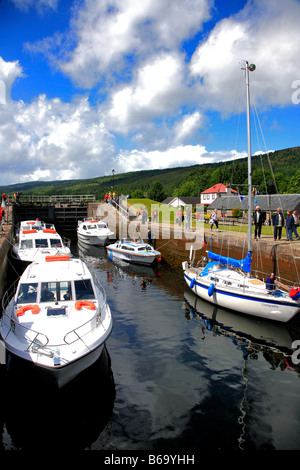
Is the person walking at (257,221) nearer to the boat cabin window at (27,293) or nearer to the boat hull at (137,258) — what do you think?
the boat hull at (137,258)

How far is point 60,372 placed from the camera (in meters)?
7.23

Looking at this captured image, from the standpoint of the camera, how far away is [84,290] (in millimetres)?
10500

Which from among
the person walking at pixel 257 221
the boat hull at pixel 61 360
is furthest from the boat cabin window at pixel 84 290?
the person walking at pixel 257 221

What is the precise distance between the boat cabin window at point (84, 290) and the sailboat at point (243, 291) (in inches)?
251

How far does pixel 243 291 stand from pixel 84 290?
7068 mm

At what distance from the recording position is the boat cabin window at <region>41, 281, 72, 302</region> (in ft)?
33.1

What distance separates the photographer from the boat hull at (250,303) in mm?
12508

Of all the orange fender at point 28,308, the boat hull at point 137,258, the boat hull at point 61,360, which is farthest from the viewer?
the boat hull at point 137,258

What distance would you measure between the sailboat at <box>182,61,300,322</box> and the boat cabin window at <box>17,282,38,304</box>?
26.3 feet

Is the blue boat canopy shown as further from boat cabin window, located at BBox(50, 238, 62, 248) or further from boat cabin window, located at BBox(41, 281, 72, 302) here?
boat cabin window, located at BBox(50, 238, 62, 248)

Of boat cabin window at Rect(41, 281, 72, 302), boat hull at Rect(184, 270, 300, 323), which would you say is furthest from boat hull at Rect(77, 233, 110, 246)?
boat cabin window at Rect(41, 281, 72, 302)

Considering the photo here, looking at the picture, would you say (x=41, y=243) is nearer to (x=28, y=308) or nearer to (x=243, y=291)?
(x=28, y=308)

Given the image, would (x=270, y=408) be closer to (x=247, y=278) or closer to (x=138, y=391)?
(x=138, y=391)
